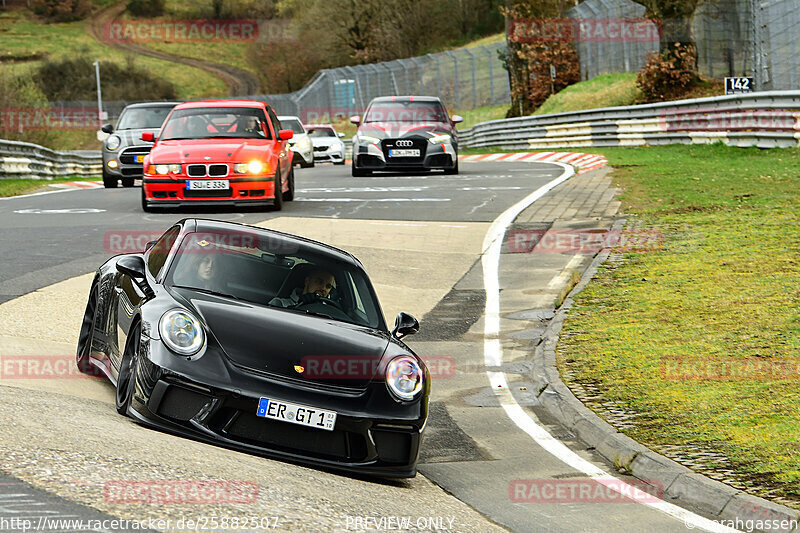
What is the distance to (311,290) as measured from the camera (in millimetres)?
7145

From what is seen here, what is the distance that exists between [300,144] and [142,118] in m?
8.62

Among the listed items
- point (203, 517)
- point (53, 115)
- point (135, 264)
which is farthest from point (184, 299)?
point (53, 115)

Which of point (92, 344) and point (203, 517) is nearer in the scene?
point (203, 517)

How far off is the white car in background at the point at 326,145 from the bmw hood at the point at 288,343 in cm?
3338

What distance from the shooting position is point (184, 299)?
657 centimetres

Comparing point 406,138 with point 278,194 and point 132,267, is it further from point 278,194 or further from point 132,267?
point 132,267

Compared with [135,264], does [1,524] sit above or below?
below

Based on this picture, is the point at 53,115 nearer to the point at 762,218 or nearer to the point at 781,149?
the point at 781,149

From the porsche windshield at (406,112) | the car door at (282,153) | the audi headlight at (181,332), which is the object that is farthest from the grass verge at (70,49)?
the audi headlight at (181,332)

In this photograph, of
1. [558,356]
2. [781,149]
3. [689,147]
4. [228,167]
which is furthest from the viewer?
[689,147]

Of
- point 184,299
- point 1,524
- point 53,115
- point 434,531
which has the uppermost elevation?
point 53,115

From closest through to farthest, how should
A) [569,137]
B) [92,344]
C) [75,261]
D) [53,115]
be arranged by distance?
1. [92,344]
2. [75,261]
3. [569,137]
4. [53,115]

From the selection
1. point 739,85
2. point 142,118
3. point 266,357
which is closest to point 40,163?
point 142,118

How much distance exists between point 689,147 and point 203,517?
26823mm
